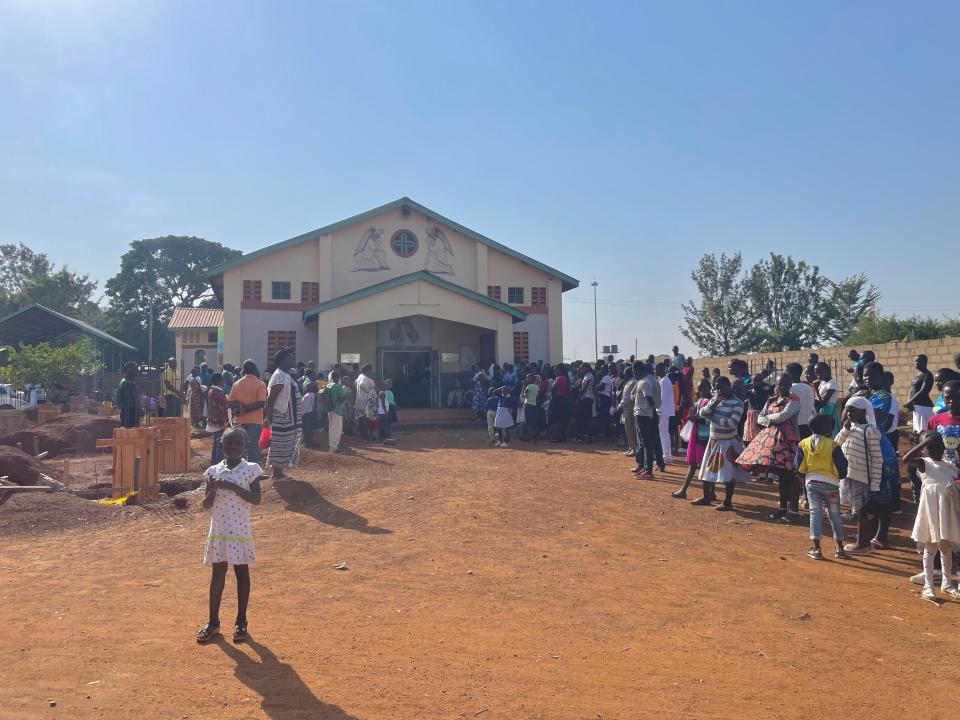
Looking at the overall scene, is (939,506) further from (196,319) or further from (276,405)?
(196,319)

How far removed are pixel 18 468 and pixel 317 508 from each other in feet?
17.7

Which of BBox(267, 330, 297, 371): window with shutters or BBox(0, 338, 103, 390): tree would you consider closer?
BBox(0, 338, 103, 390): tree

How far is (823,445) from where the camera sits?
7.00m

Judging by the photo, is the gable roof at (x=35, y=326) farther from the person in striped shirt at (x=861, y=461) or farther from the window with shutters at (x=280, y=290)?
the person in striped shirt at (x=861, y=461)

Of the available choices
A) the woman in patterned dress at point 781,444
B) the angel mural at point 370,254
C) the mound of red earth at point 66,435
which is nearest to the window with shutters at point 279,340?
the angel mural at point 370,254

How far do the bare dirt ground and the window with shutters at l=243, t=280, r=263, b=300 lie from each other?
16.0 metres

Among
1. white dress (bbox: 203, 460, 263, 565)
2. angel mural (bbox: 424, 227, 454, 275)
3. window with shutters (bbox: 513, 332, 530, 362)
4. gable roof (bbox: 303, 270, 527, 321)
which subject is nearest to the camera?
white dress (bbox: 203, 460, 263, 565)

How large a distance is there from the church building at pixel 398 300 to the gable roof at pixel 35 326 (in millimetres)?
9971

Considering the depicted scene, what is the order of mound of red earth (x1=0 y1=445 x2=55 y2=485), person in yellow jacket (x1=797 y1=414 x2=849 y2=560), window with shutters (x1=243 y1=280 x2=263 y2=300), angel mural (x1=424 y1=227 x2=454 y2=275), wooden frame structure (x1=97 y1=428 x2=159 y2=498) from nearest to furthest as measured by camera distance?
person in yellow jacket (x1=797 y1=414 x2=849 y2=560)
wooden frame structure (x1=97 y1=428 x2=159 y2=498)
mound of red earth (x1=0 y1=445 x2=55 y2=485)
window with shutters (x1=243 y1=280 x2=263 y2=300)
angel mural (x1=424 y1=227 x2=454 y2=275)

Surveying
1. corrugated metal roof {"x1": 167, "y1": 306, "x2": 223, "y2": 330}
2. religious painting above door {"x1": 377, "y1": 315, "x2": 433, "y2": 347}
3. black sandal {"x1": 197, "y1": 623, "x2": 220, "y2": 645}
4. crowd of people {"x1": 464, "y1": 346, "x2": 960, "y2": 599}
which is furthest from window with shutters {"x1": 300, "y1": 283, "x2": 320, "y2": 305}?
black sandal {"x1": 197, "y1": 623, "x2": 220, "y2": 645}

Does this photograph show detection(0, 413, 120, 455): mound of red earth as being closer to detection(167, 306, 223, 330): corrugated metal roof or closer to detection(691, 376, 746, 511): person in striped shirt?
detection(691, 376, 746, 511): person in striped shirt

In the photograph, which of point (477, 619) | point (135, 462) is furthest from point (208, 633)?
point (135, 462)

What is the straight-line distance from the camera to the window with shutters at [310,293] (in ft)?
82.4

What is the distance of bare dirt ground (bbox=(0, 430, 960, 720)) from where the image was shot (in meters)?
3.97
